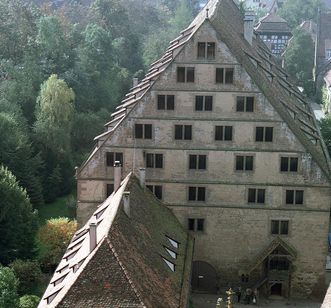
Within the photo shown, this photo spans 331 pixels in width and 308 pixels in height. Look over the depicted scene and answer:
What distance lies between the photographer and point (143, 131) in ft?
145

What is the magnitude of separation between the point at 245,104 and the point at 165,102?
5.11 metres

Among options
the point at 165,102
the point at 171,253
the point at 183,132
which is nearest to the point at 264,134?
the point at 183,132

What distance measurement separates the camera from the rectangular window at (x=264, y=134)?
4372cm

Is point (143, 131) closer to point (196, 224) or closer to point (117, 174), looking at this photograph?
point (117, 174)

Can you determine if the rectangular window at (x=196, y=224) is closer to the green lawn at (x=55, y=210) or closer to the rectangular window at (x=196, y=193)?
the rectangular window at (x=196, y=193)

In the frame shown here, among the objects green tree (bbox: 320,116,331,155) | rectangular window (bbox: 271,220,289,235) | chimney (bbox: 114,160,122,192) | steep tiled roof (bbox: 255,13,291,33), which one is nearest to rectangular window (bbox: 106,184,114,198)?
chimney (bbox: 114,160,122,192)

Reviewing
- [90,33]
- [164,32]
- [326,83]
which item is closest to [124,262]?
[90,33]

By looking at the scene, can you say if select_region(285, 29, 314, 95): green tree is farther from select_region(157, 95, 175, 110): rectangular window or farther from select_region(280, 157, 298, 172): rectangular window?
select_region(157, 95, 175, 110): rectangular window

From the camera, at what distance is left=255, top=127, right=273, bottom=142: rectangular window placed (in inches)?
1721

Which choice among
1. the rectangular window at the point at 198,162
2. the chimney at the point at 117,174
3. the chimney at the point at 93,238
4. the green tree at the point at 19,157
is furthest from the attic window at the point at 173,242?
the green tree at the point at 19,157

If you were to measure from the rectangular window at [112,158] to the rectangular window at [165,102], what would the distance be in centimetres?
403

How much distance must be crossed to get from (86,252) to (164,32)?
88264 millimetres

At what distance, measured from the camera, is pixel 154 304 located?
28.0m

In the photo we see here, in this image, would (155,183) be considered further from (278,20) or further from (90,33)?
(278,20)
